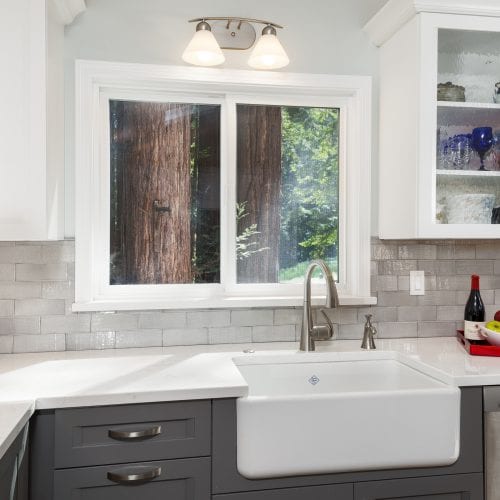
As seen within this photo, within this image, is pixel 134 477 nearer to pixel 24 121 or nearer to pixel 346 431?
pixel 346 431

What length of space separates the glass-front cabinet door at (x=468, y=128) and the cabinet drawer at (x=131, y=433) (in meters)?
1.21

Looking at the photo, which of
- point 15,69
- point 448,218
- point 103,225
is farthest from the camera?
point 103,225

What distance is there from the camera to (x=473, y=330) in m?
2.22

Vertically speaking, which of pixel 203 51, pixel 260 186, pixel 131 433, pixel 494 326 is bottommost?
pixel 131 433

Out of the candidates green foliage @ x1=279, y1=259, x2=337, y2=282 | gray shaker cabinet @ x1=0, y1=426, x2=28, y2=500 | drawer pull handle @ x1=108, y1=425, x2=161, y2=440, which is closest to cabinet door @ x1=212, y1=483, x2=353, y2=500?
drawer pull handle @ x1=108, y1=425, x2=161, y2=440

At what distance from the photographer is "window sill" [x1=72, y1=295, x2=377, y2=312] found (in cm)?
219

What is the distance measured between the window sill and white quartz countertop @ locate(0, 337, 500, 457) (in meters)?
0.17

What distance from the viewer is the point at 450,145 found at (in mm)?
2160

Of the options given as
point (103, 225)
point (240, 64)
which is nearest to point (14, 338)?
point (103, 225)

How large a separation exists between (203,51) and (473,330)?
1.55m

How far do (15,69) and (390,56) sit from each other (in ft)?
4.87

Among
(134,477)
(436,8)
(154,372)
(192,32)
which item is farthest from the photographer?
(192,32)

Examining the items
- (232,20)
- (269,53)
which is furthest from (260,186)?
(232,20)

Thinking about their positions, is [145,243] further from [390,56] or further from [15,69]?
[390,56]
